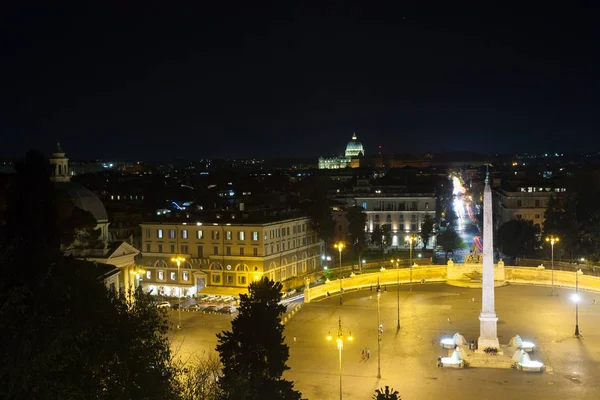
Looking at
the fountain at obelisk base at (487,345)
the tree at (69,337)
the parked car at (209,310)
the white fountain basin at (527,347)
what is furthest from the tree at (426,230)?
the tree at (69,337)

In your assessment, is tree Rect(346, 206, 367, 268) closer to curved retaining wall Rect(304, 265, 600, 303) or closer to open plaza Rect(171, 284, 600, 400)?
curved retaining wall Rect(304, 265, 600, 303)

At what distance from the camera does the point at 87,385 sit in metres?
15.5

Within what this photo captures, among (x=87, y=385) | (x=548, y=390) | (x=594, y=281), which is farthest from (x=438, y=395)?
(x=594, y=281)

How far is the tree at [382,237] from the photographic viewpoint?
7706 centimetres

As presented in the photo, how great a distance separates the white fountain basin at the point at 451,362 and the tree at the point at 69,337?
1742 cm

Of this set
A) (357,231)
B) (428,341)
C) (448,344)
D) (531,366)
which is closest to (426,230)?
(357,231)

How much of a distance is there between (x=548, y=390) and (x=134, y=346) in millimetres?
19155

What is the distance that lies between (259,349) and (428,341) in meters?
15.7

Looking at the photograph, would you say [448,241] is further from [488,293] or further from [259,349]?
[259,349]

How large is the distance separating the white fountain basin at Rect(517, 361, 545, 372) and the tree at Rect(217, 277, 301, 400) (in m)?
12.8

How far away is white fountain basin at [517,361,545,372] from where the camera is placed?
3359 centimetres

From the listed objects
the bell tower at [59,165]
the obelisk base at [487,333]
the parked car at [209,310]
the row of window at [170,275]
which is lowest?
the parked car at [209,310]

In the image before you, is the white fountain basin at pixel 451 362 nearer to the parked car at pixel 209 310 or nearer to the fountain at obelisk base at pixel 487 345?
the fountain at obelisk base at pixel 487 345

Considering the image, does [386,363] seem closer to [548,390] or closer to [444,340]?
[444,340]
